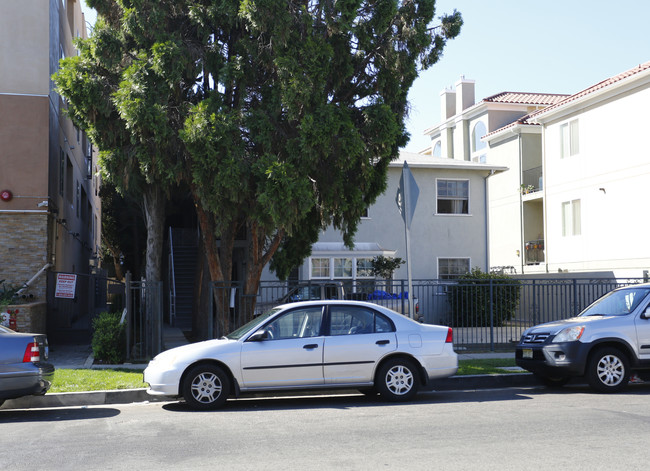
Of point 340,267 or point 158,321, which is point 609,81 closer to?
point 340,267

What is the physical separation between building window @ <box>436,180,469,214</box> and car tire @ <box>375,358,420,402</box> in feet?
56.0

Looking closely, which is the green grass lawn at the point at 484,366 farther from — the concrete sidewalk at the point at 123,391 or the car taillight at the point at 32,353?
the car taillight at the point at 32,353

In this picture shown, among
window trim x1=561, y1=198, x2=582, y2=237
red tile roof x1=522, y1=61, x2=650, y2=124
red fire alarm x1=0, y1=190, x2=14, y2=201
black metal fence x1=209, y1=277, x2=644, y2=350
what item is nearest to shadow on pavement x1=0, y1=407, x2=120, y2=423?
black metal fence x1=209, y1=277, x2=644, y2=350

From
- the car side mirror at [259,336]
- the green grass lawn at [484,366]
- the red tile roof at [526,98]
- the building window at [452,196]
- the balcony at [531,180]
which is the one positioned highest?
the red tile roof at [526,98]

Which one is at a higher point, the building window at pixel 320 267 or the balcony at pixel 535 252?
the balcony at pixel 535 252

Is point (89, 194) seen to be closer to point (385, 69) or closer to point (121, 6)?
point (121, 6)

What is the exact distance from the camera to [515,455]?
6.51 meters

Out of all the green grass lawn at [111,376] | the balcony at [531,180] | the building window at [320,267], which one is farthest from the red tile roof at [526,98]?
the green grass lawn at [111,376]

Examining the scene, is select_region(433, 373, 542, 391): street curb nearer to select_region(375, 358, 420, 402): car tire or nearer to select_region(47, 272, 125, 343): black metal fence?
select_region(375, 358, 420, 402): car tire

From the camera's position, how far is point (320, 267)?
80.7 ft

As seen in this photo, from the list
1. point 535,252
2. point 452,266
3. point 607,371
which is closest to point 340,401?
point 607,371

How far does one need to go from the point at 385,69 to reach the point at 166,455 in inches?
391

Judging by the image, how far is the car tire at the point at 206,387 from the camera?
943 cm

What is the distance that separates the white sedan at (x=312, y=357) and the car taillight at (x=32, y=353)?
4.71 ft
